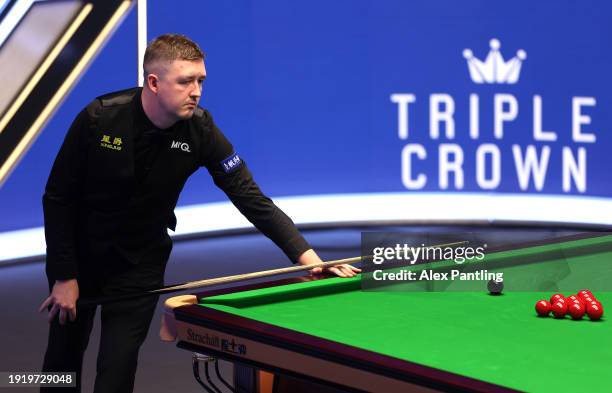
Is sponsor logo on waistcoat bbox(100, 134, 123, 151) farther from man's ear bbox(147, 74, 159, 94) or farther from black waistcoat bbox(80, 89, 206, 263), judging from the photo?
man's ear bbox(147, 74, 159, 94)

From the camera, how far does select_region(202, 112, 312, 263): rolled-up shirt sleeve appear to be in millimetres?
3254

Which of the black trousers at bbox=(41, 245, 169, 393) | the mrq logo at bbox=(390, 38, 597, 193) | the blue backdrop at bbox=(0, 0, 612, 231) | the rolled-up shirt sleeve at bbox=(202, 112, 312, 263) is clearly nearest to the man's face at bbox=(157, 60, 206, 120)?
the rolled-up shirt sleeve at bbox=(202, 112, 312, 263)

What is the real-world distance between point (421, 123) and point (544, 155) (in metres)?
1.12

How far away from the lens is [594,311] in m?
2.68

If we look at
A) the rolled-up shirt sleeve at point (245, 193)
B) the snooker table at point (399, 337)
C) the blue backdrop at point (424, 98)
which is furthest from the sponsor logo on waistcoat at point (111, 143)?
the blue backdrop at point (424, 98)

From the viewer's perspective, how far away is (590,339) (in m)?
2.49

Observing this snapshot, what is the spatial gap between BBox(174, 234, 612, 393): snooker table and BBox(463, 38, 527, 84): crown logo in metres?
5.95

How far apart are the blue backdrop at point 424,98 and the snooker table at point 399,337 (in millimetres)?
5833

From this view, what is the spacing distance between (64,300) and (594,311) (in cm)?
149

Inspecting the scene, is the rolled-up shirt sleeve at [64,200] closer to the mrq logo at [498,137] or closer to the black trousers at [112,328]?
the black trousers at [112,328]

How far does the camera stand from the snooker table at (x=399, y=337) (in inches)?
86.2

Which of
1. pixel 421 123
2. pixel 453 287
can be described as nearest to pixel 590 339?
pixel 453 287

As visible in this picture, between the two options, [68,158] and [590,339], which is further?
[68,158]

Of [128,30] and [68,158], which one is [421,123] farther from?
→ [68,158]
